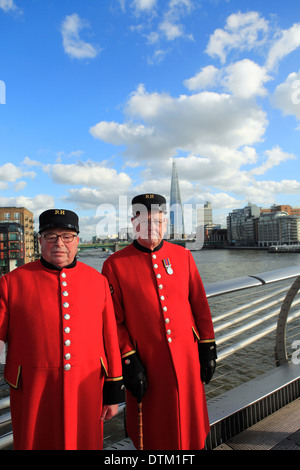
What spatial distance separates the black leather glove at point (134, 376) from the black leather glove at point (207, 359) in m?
0.37

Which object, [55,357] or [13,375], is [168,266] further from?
[13,375]

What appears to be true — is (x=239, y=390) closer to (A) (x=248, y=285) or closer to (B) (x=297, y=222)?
(A) (x=248, y=285)

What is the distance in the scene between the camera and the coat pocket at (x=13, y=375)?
1323 mm

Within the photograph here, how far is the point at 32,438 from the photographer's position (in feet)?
4.32

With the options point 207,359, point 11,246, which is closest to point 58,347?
point 207,359

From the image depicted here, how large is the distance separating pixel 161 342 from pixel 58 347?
1.77 ft

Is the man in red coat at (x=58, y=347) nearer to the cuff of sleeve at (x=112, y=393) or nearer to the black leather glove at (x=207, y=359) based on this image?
the cuff of sleeve at (x=112, y=393)

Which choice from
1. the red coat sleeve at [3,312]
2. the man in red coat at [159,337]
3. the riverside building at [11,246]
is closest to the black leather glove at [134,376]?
the man in red coat at [159,337]

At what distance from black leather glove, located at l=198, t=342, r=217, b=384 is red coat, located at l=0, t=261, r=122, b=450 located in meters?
0.54

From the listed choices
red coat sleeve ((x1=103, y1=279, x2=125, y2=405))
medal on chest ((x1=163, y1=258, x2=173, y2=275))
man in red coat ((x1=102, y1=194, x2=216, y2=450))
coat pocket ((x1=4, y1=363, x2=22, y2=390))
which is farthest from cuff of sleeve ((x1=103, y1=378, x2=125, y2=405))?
medal on chest ((x1=163, y1=258, x2=173, y2=275))

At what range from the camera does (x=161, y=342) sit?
163 centimetres

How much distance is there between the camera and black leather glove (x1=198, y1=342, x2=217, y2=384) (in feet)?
5.77
